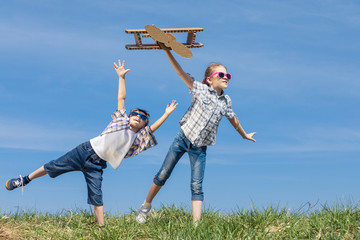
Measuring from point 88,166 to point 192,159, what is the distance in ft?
5.66

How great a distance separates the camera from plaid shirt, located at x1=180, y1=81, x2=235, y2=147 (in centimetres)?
673

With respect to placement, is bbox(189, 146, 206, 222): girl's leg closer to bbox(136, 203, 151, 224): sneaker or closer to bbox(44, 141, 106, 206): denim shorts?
bbox(136, 203, 151, 224): sneaker

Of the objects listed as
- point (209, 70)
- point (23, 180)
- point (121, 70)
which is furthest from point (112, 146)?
point (209, 70)

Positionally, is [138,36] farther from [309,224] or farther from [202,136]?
[309,224]

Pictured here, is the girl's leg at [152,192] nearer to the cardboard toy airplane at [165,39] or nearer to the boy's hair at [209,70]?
the boy's hair at [209,70]

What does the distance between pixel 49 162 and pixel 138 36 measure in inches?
105

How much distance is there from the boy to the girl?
48 centimetres

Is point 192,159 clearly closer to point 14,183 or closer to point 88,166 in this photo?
point 88,166

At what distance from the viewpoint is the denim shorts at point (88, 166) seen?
23.4 feet

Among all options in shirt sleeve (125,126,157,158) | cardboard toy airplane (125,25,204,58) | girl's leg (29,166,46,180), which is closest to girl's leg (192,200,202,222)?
shirt sleeve (125,126,157,158)

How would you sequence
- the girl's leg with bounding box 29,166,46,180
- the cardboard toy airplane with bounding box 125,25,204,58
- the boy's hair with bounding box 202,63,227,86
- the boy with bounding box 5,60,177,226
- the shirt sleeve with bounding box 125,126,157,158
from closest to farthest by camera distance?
1. the cardboard toy airplane with bounding box 125,25,204,58
2. the boy's hair with bounding box 202,63,227,86
3. the boy with bounding box 5,60,177,226
4. the shirt sleeve with bounding box 125,126,157,158
5. the girl's leg with bounding box 29,166,46,180

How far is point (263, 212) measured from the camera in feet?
21.5

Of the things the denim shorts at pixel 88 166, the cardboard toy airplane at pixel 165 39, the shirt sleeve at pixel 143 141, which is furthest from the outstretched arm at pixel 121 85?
the denim shorts at pixel 88 166

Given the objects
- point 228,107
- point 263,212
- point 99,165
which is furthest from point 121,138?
point 263,212
